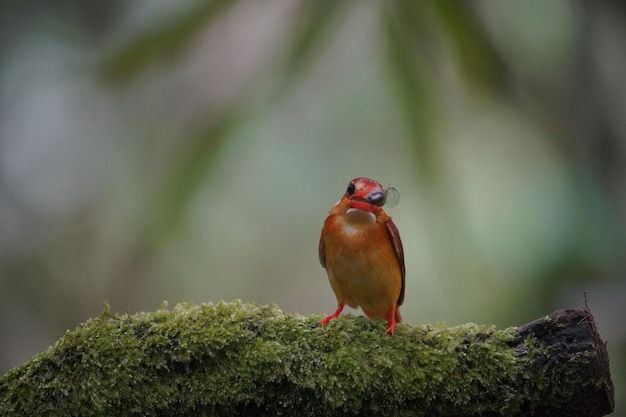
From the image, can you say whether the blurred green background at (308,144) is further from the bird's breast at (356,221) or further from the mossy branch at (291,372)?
the mossy branch at (291,372)

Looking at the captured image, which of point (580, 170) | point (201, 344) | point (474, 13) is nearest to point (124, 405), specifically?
point (201, 344)

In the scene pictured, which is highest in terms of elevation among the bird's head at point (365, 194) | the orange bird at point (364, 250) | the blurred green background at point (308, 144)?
Result: the blurred green background at point (308, 144)

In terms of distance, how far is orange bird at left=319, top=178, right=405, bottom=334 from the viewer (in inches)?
101

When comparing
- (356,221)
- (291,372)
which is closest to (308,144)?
(356,221)

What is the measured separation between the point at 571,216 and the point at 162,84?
206 cm

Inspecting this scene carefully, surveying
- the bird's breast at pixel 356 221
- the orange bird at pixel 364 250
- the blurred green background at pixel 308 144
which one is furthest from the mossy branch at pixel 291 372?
the blurred green background at pixel 308 144

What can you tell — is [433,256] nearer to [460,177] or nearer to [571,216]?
[460,177]

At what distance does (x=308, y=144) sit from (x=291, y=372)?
1.69m

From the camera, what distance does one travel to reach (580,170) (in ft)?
11.2

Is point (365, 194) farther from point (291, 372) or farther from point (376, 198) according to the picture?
point (291, 372)

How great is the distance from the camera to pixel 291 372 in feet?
6.97

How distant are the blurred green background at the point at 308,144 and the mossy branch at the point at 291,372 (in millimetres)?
958

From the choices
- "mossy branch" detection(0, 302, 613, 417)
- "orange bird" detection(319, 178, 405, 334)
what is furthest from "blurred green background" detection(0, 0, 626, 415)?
"mossy branch" detection(0, 302, 613, 417)

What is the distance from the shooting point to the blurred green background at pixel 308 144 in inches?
121
